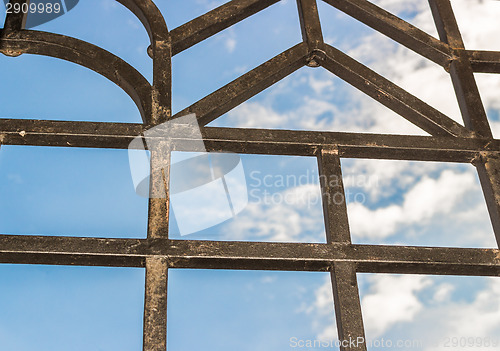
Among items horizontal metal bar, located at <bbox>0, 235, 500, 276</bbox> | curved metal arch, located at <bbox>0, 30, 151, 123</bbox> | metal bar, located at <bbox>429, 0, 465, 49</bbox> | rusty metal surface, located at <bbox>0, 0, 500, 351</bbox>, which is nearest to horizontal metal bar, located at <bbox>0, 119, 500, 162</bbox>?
rusty metal surface, located at <bbox>0, 0, 500, 351</bbox>

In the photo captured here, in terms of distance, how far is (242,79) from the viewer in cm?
240

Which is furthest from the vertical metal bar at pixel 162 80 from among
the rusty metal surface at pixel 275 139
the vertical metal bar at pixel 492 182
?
the vertical metal bar at pixel 492 182

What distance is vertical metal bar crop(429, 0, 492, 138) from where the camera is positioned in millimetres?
2424

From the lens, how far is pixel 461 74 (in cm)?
255

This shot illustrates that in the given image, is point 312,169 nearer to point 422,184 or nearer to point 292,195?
point 292,195

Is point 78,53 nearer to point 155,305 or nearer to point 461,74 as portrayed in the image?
point 155,305

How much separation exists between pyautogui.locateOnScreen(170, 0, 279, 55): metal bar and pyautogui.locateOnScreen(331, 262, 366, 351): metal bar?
100 centimetres

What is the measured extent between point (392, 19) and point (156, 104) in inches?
40.0

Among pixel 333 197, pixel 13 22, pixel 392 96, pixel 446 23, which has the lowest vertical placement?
pixel 333 197

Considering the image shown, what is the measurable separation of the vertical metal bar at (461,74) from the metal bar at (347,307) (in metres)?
0.76

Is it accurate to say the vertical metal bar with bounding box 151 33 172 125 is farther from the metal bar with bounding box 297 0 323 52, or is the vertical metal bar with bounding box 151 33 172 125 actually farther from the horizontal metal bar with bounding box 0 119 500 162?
the metal bar with bounding box 297 0 323 52

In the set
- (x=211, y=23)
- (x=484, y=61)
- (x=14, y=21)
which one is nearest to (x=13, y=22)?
(x=14, y=21)

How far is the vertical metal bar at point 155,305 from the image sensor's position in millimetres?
1830

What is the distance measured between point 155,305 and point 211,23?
1125 millimetres
